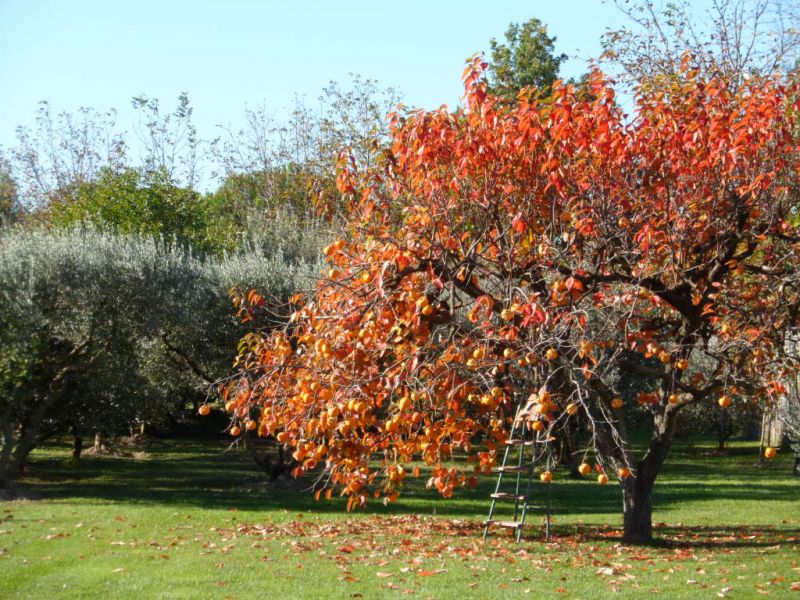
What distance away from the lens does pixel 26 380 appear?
55.8ft

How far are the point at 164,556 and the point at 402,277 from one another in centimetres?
462

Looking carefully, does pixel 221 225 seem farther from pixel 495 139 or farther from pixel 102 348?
pixel 495 139

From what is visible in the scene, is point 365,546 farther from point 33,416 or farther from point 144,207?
point 144,207

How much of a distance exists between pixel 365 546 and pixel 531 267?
4374 mm

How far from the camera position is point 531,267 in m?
10.3

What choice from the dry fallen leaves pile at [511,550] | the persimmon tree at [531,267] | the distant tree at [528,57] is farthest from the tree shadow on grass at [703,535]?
the distant tree at [528,57]

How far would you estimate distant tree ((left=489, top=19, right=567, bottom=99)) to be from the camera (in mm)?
39094

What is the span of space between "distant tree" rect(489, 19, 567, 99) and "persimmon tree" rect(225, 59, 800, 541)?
28204 millimetres

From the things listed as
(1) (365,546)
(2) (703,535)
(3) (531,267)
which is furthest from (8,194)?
(2) (703,535)

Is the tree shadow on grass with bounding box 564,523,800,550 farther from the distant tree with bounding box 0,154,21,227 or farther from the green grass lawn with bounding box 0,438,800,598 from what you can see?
the distant tree with bounding box 0,154,21,227

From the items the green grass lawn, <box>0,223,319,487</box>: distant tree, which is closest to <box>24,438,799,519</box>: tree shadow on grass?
the green grass lawn

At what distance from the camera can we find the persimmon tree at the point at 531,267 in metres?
8.91

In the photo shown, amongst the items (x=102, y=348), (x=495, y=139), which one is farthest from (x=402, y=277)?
(x=102, y=348)

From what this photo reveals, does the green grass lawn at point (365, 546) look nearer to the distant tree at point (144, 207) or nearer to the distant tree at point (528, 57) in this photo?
the distant tree at point (144, 207)
